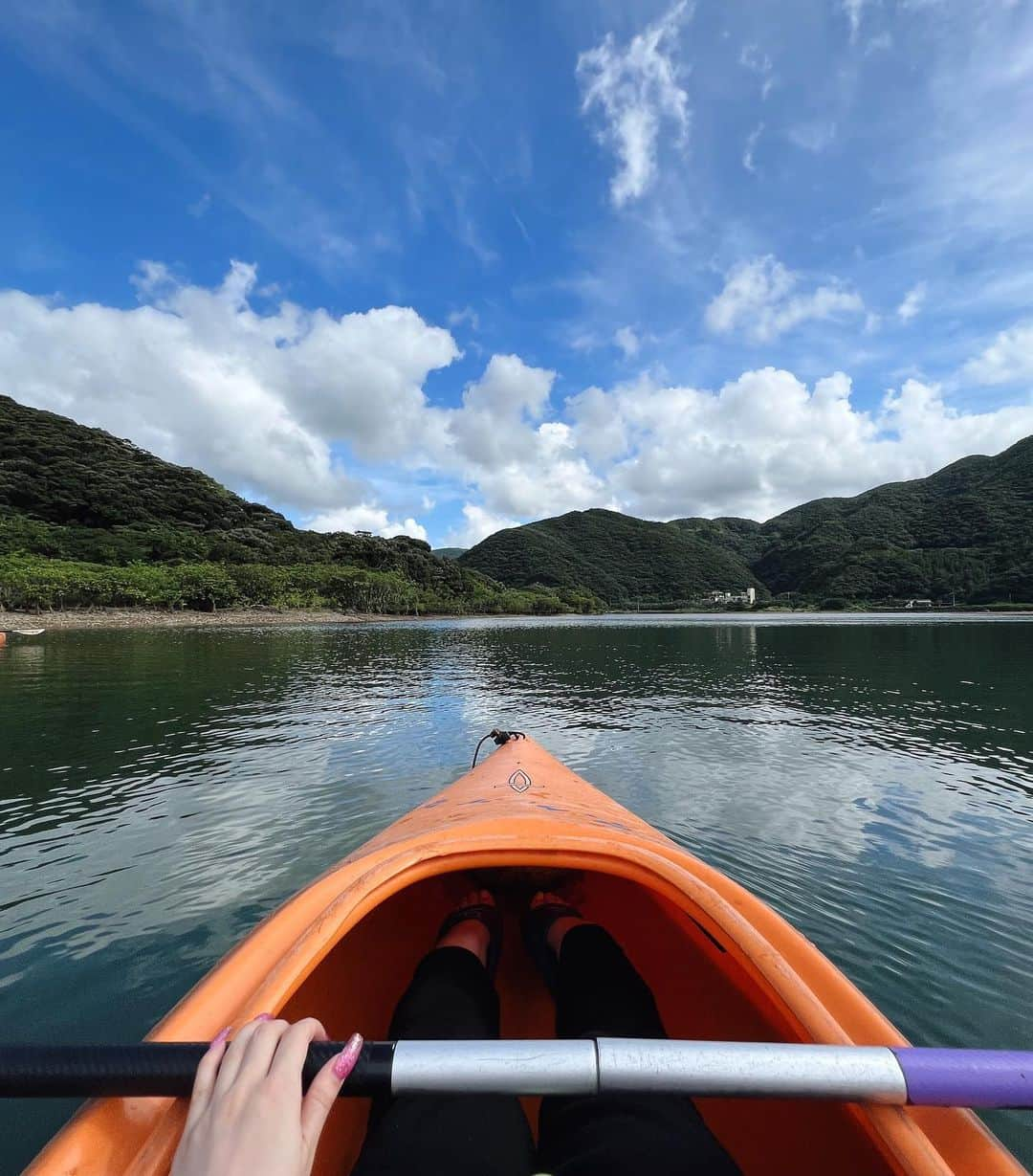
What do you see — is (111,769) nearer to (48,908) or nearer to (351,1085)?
(48,908)

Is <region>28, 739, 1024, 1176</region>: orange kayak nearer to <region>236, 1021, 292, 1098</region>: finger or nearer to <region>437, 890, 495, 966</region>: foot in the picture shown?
<region>236, 1021, 292, 1098</region>: finger

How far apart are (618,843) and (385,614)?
89410mm

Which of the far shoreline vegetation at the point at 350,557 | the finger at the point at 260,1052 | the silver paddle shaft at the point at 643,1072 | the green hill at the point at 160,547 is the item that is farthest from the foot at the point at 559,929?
the green hill at the point at 160,547

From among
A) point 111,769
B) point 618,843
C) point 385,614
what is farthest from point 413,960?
point 385,614

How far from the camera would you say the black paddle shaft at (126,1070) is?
54.6 inches

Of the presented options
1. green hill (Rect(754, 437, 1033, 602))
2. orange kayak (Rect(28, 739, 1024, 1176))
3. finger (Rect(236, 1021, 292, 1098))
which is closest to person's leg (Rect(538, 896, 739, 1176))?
orange kayak (Rect(28, 739, 1024, 1176))

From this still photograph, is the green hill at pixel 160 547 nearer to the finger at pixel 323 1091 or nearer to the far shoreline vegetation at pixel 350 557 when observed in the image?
the far shoreline vegetation at pixel 350 557

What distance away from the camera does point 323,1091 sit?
1.35m

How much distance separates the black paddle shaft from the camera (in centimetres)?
139

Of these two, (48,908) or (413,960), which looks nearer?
(413,960)

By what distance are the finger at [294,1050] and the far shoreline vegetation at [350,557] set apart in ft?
215

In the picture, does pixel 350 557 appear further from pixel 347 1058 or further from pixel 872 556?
pixel 347 1058

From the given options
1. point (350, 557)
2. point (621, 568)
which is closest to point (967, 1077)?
point (350, 557)

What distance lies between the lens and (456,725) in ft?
45.5
